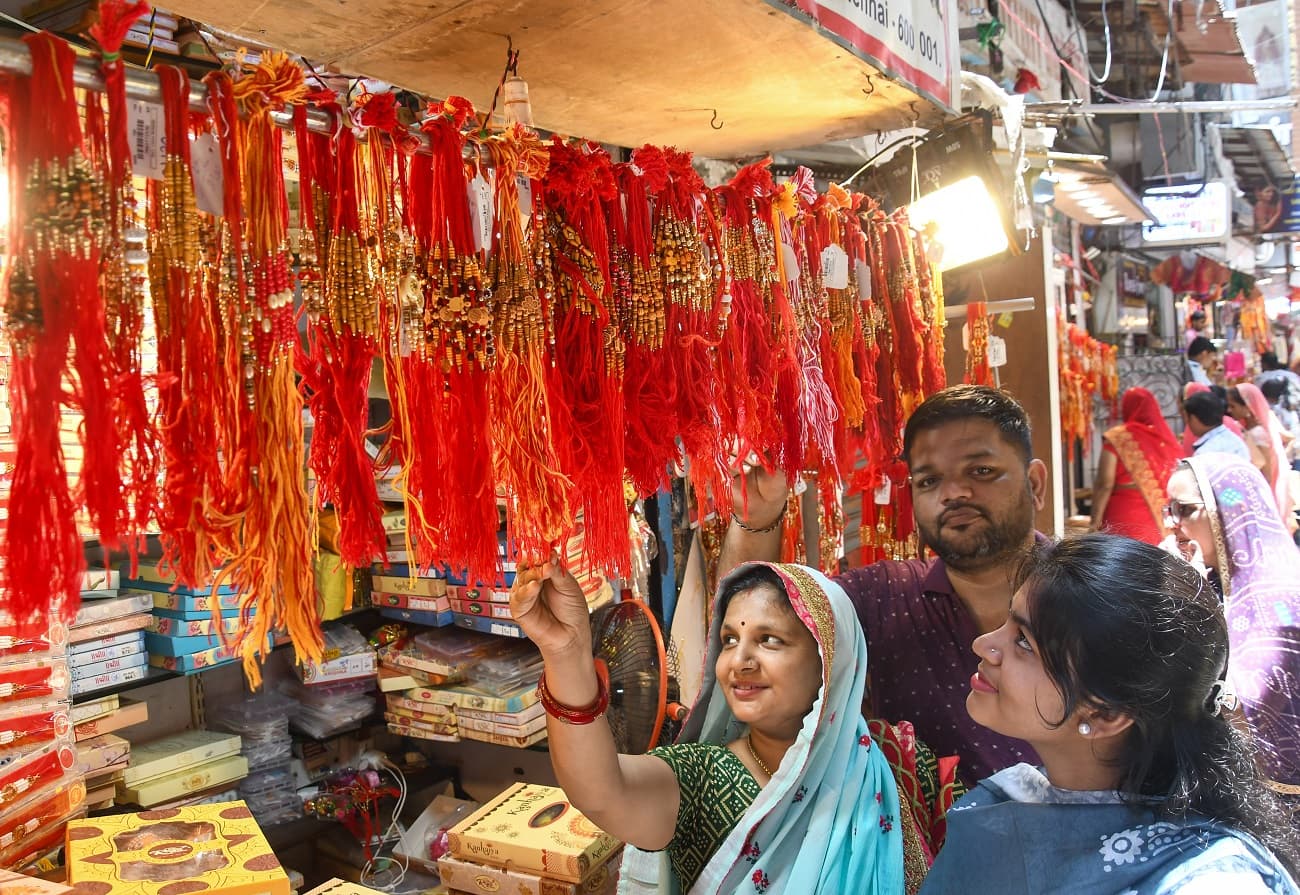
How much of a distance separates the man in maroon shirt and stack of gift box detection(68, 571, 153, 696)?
1.82 meters

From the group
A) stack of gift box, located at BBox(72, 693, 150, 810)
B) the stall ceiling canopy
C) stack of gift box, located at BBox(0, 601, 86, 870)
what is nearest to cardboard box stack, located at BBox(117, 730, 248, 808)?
stack of gift box, located at BBox(72, 693, 150, 810)

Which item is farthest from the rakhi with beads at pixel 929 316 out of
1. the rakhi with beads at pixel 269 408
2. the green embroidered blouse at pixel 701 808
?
the rakhi with beads at pixel 269 408

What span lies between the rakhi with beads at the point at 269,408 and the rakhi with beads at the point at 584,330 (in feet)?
1.40

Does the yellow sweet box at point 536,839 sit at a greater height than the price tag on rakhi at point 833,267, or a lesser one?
lesser

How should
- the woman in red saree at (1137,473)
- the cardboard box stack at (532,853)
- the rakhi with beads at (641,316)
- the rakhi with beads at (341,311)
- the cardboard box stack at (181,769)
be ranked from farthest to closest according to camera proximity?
the woman in red saree at (1137,473)
the cardboard box stack at (181,769)
the cardboard box stack at (532,853)
the rakhi with beads at (641,316)
the rakhi with beads at (341,311)

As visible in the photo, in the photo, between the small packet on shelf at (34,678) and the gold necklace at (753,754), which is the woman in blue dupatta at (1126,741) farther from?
the small packet on shelf at (34,678)

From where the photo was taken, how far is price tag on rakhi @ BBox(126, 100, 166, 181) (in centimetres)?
96

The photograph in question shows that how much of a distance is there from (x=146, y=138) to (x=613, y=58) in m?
1.12

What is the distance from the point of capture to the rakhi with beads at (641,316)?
1522mm

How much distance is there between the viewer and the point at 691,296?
161cm

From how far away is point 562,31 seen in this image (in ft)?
5.59

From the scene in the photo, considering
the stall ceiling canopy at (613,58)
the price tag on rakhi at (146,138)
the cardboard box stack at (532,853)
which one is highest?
the stall ceiling canopy at (613,58)

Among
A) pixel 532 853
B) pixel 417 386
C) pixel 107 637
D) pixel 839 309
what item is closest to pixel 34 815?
pixel 107 637

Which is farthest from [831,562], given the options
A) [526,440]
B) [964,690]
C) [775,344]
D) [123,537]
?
[123,537]
